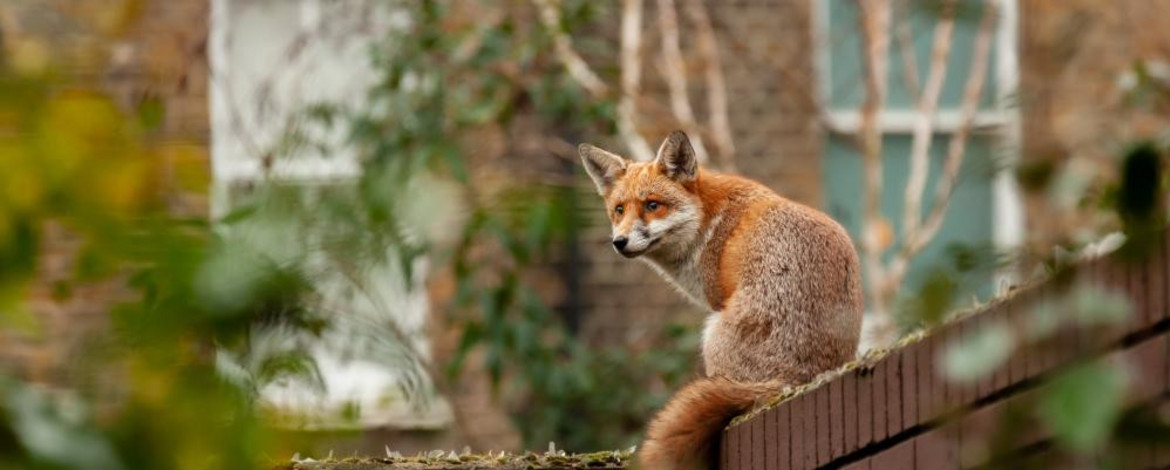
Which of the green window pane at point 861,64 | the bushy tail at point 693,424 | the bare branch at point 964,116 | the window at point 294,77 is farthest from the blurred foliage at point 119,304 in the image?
the green window pane at point 861,64

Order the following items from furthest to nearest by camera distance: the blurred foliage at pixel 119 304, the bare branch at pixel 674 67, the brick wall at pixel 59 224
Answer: the bare branch at pixel 674 67
the brick wall at pixel 59 224
the blurred foliage at pixel 119 304

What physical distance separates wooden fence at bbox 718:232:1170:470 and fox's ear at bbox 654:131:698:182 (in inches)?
73.1

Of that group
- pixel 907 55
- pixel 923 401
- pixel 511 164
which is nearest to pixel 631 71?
pixel 511 164

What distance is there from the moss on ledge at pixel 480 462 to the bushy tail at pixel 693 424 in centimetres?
16

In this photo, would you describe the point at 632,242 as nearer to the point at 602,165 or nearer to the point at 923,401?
the point at 602,165

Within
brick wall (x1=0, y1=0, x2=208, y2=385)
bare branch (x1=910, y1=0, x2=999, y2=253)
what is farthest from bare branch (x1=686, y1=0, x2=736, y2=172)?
brick wall (x1=0, y1=0, x2=208, y2=385)

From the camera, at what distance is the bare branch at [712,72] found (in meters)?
10.2

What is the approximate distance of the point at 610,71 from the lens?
9.43m

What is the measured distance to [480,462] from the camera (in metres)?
4.34

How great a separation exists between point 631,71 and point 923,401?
286 inches

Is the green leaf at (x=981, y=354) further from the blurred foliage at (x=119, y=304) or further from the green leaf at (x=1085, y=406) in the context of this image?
the blurred foliage at (x=119, y=304)

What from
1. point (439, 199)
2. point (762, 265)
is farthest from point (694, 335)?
point (439, 199)

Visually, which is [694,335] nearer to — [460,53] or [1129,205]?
[460,53]

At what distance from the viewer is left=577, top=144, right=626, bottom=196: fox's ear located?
242 inches
